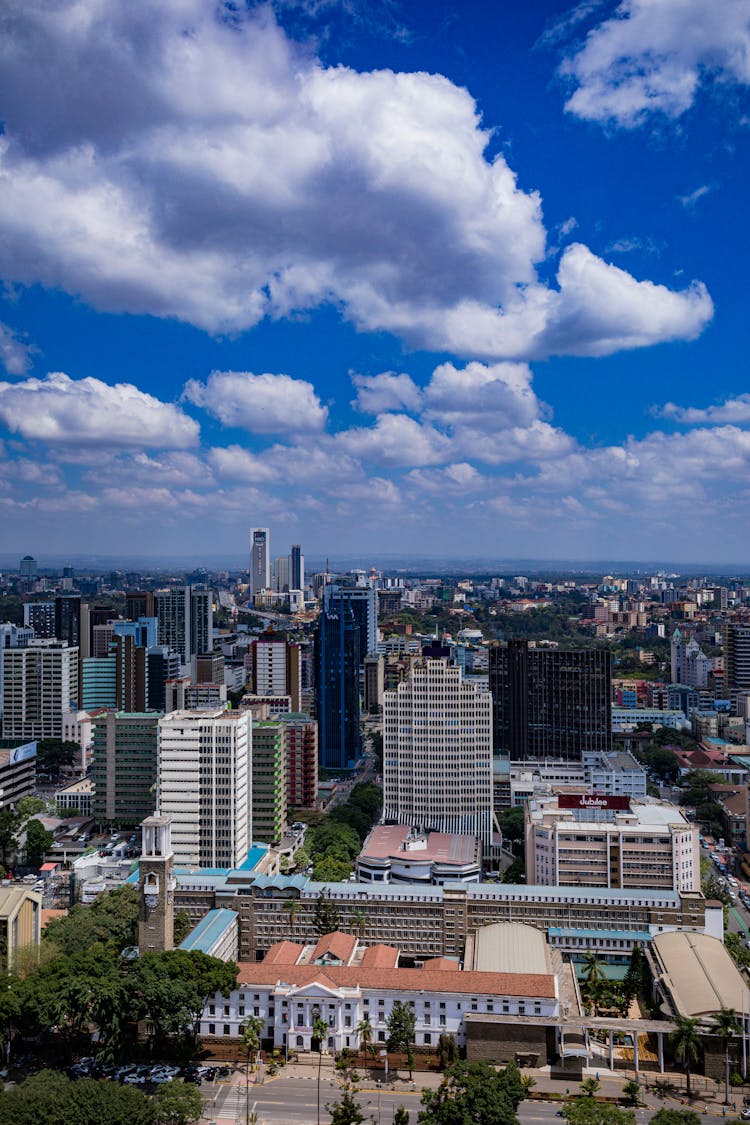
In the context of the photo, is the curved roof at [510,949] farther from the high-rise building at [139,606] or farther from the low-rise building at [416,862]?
the high-rise building at [139,606]

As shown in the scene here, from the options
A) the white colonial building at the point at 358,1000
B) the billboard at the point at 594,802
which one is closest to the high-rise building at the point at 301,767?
the billboard at the point at 594,802

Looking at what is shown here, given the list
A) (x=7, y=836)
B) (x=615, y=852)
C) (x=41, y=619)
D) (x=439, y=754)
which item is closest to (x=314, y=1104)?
(x=615, y=852)

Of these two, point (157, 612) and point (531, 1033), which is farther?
point (157, 612)

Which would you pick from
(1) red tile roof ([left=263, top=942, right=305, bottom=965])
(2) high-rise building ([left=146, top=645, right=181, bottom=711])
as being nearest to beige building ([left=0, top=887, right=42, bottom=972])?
(1) red tile roof ([left=263, top=942, right=305, bottom=965])

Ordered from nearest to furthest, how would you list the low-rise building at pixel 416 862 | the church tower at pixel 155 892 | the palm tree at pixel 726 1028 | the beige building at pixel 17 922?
the palm tree at pixel 726 1028 < the church tower at pixel 155 892 < the beige building at pixel 17 922 < the low-rise building at pixel 416 862

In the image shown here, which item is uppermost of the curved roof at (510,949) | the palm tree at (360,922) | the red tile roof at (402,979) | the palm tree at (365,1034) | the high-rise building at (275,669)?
the high-rise building at (275,669)

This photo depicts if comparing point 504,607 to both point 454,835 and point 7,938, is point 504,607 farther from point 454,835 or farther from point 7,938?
point 7,938

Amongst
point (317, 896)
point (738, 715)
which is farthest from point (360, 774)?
point (317, 896)

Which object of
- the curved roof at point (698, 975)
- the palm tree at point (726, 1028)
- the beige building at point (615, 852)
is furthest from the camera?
the beige building at point (615, 852)
